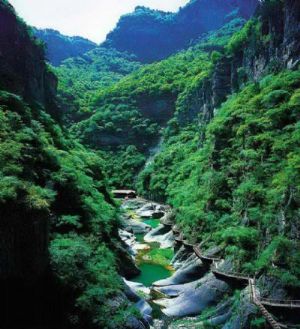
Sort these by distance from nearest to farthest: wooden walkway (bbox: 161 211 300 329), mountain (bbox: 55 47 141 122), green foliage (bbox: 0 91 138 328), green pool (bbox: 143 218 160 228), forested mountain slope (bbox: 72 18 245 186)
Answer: green foliage (bbox: 0 91 138 328), wooden walkway (bbox: 161 211 300 329), green pool (bbox: 143 218 160 228), forested mountain slope (bbox: 72 18 245 186), mountain (bbox: 55 47 141 122)

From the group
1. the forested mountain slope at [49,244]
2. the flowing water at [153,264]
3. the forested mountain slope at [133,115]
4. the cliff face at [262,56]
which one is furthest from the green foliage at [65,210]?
the forested mountain slope at [133,115]

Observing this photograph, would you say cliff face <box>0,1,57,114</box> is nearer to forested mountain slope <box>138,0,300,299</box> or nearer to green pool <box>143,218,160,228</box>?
forested mountain slope <box>138,0,300,299</box>

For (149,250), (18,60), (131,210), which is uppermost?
(18,60)

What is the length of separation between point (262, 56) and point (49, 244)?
150ft

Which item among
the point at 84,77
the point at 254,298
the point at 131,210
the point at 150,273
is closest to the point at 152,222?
the point at 131,210

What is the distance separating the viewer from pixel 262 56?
5691cm

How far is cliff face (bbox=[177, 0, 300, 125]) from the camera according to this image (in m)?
48.0

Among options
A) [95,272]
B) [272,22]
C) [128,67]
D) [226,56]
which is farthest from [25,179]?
[128,67]

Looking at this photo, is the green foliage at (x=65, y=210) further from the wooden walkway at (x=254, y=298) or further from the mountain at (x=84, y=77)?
the mountain at (x=84, y=77)

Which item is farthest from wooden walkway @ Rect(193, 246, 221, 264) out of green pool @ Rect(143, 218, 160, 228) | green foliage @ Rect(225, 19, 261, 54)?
green foliage @ Rect(225, 19, 261, 54)

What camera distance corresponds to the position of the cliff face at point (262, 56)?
48000 millimetres

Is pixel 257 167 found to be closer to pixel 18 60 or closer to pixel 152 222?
pixel 18 60

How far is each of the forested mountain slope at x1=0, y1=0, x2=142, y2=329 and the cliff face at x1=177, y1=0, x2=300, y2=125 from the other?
29698 millimetres

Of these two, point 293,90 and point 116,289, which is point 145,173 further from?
point 116,289
